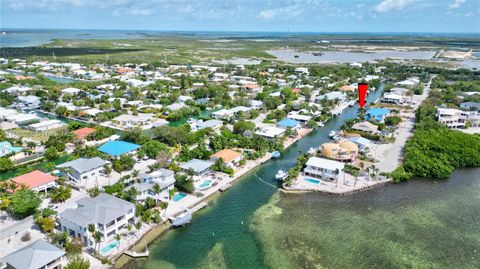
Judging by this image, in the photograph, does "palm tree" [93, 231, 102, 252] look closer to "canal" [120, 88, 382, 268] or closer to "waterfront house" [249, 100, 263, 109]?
"canal" [120, 88, 382, 268]

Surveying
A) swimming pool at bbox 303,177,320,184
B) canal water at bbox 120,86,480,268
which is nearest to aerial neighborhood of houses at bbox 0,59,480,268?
swimming pool at bbox 303,177,320,184

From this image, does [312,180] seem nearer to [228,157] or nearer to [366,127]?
[228,157]

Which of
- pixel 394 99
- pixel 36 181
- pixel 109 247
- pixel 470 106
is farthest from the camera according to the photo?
pixel 394 99

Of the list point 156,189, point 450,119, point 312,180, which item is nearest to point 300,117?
point 312,180

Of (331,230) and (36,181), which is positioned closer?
(331,230)

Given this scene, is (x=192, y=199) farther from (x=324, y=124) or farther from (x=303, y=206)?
(x=324, y=124)
